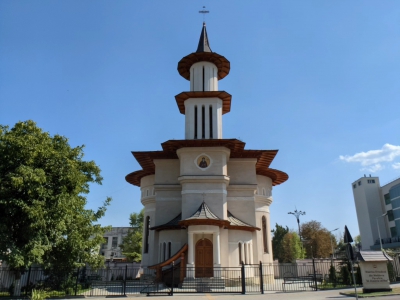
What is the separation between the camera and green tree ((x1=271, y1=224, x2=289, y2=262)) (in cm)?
5714

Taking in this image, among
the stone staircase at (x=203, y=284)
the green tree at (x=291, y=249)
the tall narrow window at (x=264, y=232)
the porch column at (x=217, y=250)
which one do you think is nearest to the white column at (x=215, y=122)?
the porch column at (x=217, y=250)

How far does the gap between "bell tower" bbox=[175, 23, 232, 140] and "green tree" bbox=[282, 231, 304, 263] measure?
3352 centimetres

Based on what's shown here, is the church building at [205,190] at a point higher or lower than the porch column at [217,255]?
higher

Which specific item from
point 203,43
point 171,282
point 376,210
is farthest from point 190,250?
point 376,210

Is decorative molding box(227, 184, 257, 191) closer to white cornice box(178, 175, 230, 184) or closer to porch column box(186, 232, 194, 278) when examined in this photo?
white cornice box(178, 175, 230, 184)

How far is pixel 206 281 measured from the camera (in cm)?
2075

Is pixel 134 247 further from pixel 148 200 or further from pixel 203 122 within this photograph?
pixel 203 122

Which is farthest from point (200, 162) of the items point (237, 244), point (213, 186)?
point (237, 244)

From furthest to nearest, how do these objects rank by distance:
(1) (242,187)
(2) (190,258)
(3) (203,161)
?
(1) (242,187) → (3) (203,161) → (2) (190,258)

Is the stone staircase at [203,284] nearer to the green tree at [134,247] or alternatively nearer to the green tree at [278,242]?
the green tree at [134,247]

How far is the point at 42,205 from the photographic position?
15.2 metres

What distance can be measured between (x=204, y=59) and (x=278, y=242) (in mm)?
40060

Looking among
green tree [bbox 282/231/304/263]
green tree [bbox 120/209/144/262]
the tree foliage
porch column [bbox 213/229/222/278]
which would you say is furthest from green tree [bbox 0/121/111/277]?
the tree foliage

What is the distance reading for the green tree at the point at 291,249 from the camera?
54.4 meters
